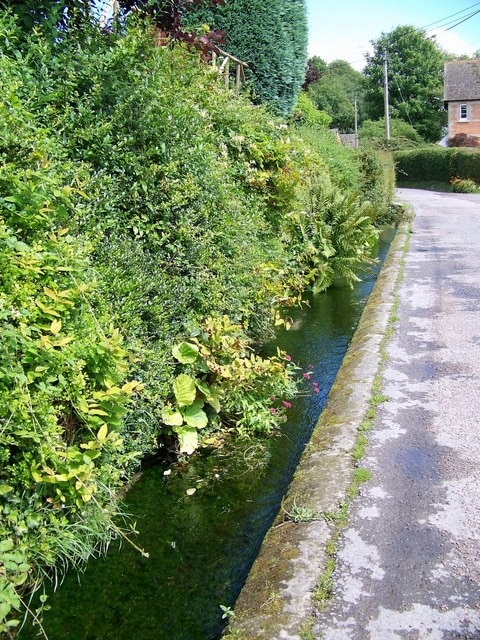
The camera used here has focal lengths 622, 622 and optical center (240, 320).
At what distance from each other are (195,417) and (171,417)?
0.24 meters

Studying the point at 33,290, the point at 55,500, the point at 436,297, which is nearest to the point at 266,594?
the point at 55,500

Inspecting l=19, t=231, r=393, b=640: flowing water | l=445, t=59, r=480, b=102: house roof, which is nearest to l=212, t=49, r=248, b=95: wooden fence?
l=19, t=231, r=393, b=640: flowing water

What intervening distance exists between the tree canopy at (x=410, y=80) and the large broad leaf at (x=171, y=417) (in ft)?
221

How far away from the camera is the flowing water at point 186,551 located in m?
3.10

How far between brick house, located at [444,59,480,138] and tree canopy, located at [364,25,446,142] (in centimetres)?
877

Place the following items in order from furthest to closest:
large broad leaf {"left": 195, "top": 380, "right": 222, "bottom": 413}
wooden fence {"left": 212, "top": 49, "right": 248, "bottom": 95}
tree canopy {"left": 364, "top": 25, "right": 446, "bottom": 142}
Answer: tree canopy {"left": 364, "top": 25, "right": 446, "bottom": 142}, wooden fence {"left": 212, "top": 49, "right": 248, "bottom": 95}, large broad leaf {"left": 195, "top": 380, "right": 222, "bottom": 413}

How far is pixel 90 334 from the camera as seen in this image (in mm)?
3379

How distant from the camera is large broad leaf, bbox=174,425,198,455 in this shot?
4.53 m

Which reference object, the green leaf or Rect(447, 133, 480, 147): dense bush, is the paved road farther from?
Rect(447, 133, 480, 147): dense bush

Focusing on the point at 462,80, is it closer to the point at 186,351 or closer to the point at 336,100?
the point at 336,100

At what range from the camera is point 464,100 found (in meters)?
55.2

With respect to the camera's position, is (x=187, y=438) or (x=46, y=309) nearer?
(x=46, y=309)

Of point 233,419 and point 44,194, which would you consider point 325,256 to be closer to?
point 233,419

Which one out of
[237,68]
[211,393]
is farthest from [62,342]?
[237,68]
